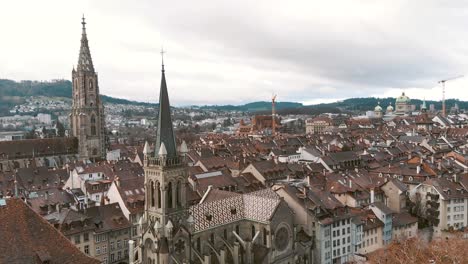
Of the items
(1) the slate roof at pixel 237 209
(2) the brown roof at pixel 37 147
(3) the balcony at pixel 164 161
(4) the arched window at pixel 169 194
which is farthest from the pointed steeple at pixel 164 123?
(2) the brown roof at pixel 37 147

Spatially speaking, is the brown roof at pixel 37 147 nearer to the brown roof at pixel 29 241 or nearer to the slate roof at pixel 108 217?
the slate roof at pixel 108 217

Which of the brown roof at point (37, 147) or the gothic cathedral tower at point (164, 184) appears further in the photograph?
the brown roof at point (37, 147)

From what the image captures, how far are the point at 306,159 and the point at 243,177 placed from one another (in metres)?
43.6

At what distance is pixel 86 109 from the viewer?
516ft

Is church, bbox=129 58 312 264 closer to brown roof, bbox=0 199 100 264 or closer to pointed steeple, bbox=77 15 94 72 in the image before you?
brown roof, bbox=0 199 100 264

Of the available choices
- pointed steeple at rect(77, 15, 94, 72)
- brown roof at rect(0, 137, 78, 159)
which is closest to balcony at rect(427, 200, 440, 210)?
brown roof at rect(0, 137, 78, 159)

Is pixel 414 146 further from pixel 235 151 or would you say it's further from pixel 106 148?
pixel 106 148

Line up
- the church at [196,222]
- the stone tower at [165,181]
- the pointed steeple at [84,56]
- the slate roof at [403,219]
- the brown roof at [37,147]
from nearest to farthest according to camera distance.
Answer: the stone tower at [165,181], the church at [196,222], the slate roof at [403,219], the brown roof at [37,147], the pointed steeple at [84,56]

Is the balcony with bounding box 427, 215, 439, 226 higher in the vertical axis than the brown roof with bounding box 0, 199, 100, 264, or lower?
lower

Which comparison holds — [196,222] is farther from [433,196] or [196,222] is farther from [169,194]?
[433,196]

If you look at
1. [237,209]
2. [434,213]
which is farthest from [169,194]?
[434,213]

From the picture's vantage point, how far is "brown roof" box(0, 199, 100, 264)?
2731cm

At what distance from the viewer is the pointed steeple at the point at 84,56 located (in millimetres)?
157875

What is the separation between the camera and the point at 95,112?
159500 millimetres
